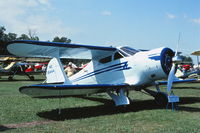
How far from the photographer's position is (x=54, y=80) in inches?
400

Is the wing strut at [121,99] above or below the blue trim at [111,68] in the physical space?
below

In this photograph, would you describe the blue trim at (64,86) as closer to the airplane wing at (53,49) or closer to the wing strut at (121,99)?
the wing strut at (121,99)

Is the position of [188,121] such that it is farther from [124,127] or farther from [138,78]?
[138,78]

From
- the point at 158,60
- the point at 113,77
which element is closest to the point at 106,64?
the point at 113,77

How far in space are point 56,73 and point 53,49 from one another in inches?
81.6

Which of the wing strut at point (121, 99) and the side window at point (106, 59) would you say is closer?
the wing strut at point (121, 99)

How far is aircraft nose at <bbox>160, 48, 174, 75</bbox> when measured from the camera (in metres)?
7.17

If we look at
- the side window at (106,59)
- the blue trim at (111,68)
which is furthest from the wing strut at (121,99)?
the side window at (106,59)

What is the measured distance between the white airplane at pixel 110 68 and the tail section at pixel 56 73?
0.14ft

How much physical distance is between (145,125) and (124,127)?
552mm

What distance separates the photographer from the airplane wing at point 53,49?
718 centimetres

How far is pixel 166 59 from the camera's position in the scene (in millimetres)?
7312

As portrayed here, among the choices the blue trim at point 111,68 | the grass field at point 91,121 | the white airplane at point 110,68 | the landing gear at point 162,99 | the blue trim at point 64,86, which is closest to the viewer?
the grass field at point 91,121

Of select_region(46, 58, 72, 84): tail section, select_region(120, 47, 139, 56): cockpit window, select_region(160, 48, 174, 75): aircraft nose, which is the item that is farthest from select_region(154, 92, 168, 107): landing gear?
select_region(46, 58, 72, 84): tail section
